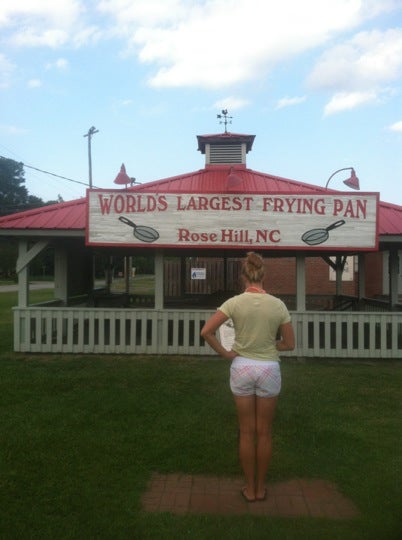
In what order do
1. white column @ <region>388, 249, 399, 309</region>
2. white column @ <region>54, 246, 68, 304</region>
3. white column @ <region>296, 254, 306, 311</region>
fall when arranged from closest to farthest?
1. white column @ <region>296, 254, 306, 311</region>
2. white column @ <region>388, 249, 399, 309</region>
3. white column @ <region>54, 246, 68, 304</region>

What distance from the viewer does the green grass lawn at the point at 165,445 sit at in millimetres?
3541

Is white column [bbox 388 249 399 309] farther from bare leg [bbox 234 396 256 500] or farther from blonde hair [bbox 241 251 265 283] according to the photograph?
bare leg [bbox 234 396 256 500]

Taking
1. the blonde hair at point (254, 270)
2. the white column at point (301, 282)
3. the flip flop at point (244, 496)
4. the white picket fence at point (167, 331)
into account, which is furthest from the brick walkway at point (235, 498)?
the white column at point (301, 282)

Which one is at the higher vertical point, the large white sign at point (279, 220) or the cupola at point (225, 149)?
the cupola at point (225, 149)

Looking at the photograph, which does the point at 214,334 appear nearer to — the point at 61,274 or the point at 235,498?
the point at 235,498

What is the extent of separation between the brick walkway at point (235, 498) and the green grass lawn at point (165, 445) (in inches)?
3.9

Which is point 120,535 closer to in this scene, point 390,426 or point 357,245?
point 390,426

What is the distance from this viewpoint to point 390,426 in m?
5.78

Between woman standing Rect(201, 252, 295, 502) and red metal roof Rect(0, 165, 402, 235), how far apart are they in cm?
553

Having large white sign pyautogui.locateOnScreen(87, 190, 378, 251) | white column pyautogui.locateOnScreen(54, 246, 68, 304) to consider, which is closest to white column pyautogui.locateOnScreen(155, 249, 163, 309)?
large white sign pyautogui.locateOnScreen(87, 190, 378, 251)

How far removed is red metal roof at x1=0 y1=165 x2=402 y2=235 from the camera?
960cm

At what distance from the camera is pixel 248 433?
3.83 meters

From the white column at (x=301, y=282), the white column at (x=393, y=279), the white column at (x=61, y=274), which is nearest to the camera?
the white column at (x=301, y=282)

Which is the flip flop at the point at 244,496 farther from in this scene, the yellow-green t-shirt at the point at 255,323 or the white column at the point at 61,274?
the white column at the point at 61,274
